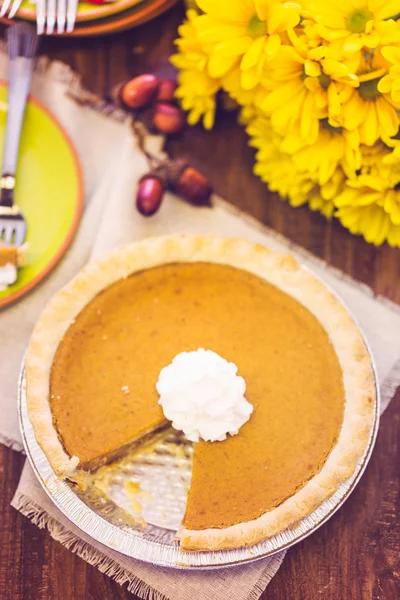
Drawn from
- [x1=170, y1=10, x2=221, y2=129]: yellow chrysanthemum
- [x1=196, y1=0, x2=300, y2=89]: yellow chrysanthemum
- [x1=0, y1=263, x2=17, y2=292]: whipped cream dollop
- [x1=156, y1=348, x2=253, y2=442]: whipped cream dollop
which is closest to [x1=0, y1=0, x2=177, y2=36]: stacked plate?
[x1=170, y1=10, x2=221, y2=129]: yellow chrysanthemum

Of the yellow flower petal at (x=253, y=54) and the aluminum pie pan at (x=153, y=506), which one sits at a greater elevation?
the yellow flower petal at (x=253, y=54)

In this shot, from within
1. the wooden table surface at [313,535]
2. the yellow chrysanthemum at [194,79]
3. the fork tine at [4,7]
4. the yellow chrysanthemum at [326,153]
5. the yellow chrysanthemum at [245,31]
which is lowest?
the wooden table surface at [313,535]

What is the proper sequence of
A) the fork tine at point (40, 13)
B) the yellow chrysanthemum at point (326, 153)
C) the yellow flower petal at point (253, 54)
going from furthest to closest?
the fork tine at point (40, 13)
the yellow chrysanthemum at point (326, 153)
the yellow flower petal at point (253, 54)

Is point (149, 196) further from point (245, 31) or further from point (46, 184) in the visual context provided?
point (245, 31)

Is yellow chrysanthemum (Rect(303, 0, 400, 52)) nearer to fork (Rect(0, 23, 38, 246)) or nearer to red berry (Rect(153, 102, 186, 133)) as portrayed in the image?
red berry (Rect(153, 102, 186, 133))

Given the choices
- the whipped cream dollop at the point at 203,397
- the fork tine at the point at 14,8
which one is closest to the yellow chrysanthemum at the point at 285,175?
the whipped cream dollop at the point at 203,397

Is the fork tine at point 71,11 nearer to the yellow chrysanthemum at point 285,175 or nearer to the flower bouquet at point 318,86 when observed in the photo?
the flower bouquet at point 318,86

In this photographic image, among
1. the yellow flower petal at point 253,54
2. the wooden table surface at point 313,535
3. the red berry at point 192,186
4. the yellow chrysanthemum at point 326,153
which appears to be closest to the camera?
the yellow flower petal at point 253,54
